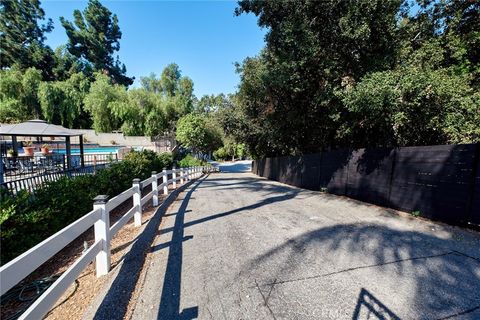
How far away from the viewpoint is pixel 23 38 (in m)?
36.3

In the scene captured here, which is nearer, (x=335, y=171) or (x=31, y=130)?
(x=335, y=171)

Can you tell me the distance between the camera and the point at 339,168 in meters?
8.46

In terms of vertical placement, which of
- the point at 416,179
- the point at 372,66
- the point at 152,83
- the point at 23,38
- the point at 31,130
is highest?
the point at 23,38

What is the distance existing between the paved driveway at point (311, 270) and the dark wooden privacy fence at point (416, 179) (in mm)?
493

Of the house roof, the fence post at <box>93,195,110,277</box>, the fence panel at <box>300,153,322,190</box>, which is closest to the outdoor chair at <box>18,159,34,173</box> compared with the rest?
the house roof

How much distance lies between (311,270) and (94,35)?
53.0m

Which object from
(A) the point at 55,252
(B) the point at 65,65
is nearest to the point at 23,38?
(B) the point at 65,65

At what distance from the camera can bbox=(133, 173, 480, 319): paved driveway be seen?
2.24 meters

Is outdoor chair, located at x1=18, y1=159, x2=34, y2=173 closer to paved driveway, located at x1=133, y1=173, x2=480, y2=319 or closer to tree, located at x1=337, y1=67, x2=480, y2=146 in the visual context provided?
paved driveway, located at x1=133, y1=173, x2=480, y2=319

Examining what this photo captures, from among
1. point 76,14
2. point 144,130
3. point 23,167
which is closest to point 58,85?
point 144,130

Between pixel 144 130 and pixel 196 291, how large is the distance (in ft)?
99.7

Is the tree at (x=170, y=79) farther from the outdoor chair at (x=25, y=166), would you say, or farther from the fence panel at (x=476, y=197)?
the fence panel at (x=476, y=197)

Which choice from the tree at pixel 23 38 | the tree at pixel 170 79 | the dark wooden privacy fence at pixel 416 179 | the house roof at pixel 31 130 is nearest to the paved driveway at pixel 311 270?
the dark wooden privacy fence at pixel 416 179

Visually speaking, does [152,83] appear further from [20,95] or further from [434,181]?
[434,181]
